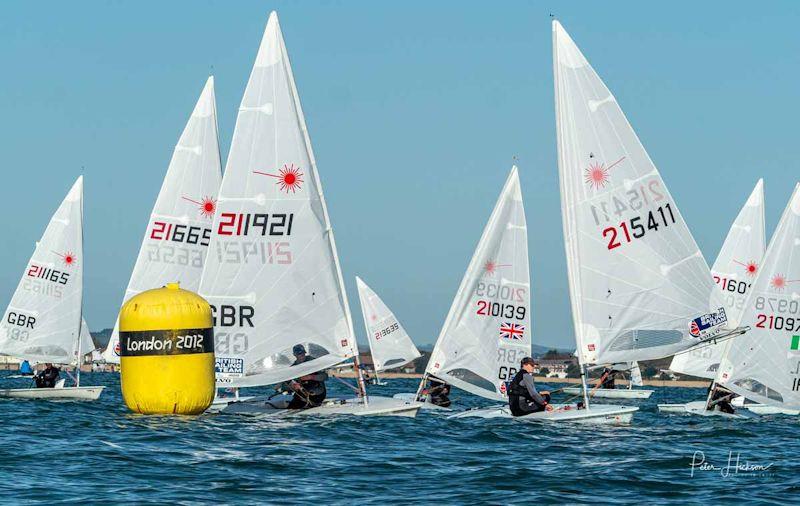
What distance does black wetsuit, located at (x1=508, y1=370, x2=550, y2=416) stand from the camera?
2458 cm

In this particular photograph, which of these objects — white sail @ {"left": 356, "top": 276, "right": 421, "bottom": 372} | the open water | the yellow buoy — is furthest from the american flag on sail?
white sail @ {"left": 356, "top": 276, "right": 421, "bottom": 372}

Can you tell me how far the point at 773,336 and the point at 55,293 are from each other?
23.3m

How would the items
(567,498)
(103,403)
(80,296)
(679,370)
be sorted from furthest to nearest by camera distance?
(679,370)
(80,296)
(103,403)
(567,498)

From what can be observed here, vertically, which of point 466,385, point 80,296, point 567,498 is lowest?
point 567,498

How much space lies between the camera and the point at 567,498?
14.8 m

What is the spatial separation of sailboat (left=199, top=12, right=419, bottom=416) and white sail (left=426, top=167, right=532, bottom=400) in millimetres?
7379

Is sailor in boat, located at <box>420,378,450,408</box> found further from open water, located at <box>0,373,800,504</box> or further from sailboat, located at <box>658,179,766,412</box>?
sailboat, located at <box>658,179,766,412</box>

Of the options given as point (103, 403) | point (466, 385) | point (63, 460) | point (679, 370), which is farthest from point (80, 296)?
point (63, 460)

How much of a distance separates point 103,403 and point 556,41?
17.6 m

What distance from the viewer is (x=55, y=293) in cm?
4138

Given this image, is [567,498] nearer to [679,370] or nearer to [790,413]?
[790,413]
